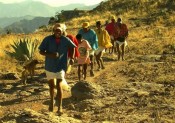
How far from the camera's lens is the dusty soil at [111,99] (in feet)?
22.9

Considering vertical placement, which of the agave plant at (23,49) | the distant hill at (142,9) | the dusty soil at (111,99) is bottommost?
the dusty soil at (111,99)

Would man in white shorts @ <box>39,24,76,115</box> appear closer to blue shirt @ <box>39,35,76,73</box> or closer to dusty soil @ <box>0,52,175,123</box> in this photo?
blue shirt @ <box>39,35,76,73</box>

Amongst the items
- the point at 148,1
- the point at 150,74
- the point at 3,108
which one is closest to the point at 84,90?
the point at 3,108

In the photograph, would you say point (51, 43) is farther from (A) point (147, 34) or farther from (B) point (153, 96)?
(A) point (147, 34)

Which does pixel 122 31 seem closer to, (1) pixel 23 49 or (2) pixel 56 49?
(1) pixel 23 49

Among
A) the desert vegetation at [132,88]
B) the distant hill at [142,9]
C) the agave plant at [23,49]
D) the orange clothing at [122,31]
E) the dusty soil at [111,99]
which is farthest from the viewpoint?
the distant hill at [142,9]

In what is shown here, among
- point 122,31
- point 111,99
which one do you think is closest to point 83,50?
point 111,99

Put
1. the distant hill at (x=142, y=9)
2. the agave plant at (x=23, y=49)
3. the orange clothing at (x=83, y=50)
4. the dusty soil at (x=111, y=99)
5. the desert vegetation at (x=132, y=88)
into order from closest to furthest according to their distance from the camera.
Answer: the dusty soil at (x=111, y=99) → the desert vegetation at (x=132, y=88) → the orange clothing at (x=83, y=50) → the agave plant at (x=23, y=49) → the distant hill at (x=142, y=9)

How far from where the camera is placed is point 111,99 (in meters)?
8.70

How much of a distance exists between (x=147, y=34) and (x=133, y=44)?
4402 mm

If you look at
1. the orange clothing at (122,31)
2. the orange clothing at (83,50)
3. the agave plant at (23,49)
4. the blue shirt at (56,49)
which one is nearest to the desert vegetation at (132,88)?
the agave plant at (23,49)

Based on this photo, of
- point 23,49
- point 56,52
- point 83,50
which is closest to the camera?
point 56,52

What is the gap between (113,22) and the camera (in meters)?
15.4

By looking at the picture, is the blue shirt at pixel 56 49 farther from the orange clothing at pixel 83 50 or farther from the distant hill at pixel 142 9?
the distant hill at pixel 142 9
